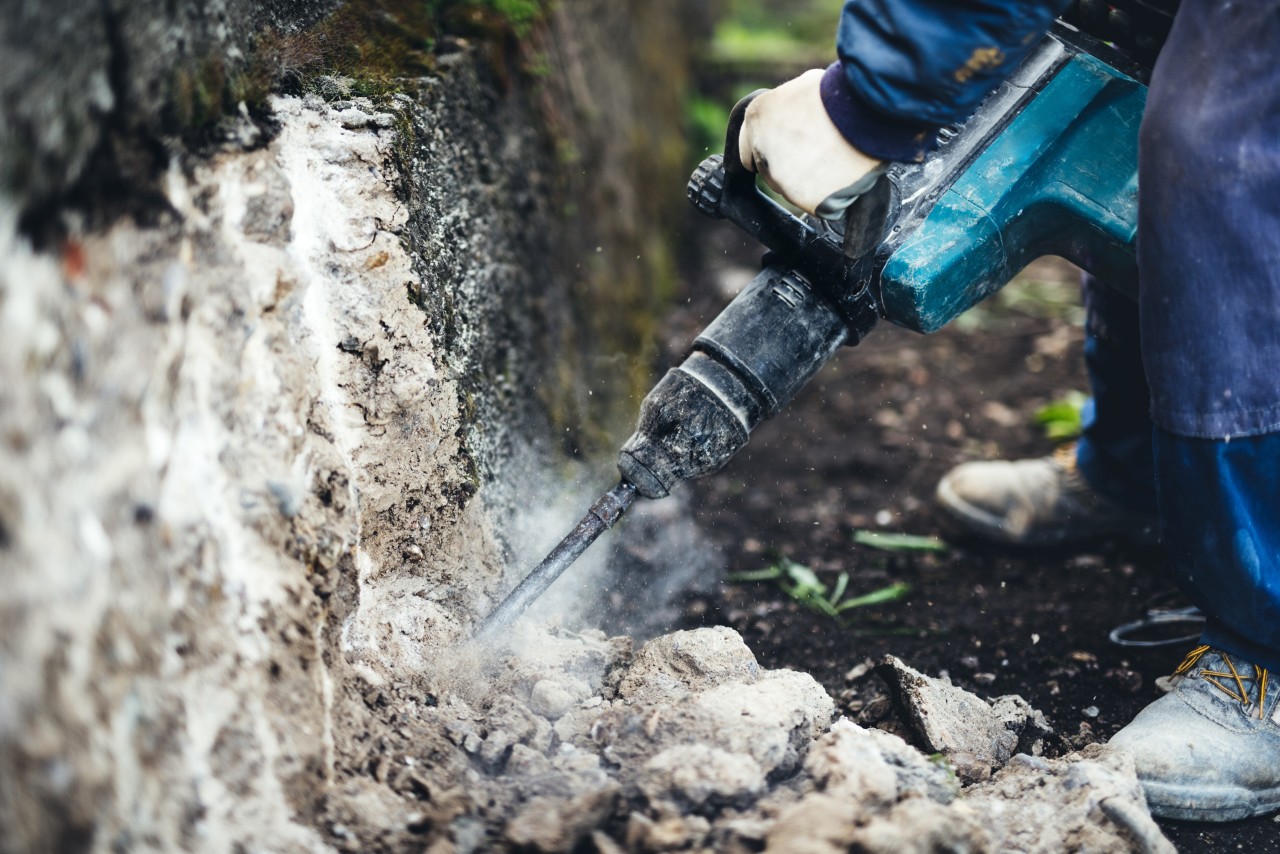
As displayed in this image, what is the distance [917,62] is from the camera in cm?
138

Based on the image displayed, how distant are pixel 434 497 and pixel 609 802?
0.67 metres

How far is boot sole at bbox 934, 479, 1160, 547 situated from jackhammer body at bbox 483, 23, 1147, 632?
3.02ft

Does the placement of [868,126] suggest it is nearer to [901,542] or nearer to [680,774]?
[680,774]

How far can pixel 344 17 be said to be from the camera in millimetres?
1848

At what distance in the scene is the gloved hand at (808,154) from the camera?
1.50m

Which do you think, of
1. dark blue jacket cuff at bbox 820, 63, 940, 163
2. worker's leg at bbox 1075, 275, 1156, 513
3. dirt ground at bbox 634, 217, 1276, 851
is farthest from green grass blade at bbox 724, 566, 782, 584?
dark blue jacket cuff at bbox 820, 63, 940, 163

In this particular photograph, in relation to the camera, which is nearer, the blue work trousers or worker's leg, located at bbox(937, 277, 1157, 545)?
the blue work trousers

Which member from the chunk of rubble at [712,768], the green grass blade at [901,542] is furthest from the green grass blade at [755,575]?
the chunk of rubble at [712,768]

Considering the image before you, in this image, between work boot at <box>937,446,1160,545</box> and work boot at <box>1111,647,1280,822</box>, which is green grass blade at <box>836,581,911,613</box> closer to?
work boot at <box>937,446,1160,545</box>

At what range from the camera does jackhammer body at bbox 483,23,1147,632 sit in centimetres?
170

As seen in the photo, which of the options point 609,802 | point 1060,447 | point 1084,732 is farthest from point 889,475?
point 609,802

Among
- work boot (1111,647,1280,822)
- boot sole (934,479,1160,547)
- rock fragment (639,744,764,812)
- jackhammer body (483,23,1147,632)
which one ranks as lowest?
boot sole (934,479,1160,547)

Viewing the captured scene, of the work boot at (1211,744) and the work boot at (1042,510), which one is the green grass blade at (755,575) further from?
the work boot at (1211,744)

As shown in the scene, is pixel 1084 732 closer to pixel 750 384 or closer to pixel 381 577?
pixel 750 384
